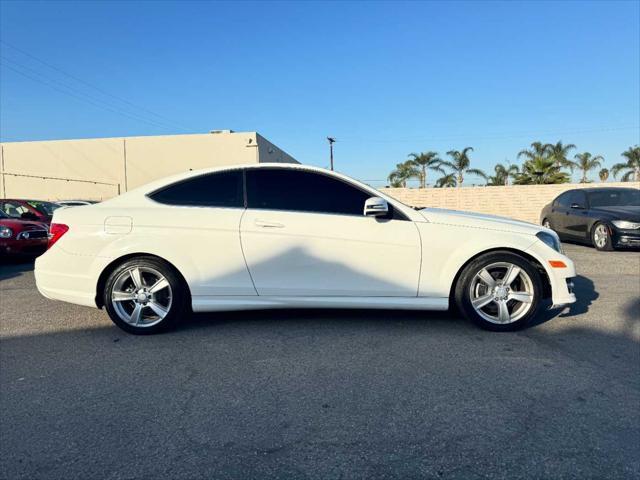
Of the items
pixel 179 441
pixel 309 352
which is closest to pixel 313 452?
pixel 179 441

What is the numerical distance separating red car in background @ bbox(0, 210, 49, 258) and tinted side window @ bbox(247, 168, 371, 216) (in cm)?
660

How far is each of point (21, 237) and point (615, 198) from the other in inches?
514

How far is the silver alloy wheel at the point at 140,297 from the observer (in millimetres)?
3855

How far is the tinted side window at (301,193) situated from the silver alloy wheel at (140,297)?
111 cm

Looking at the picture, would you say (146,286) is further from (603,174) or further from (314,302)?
(603,174)

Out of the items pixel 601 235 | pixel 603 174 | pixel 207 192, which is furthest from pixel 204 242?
pixel 603 174

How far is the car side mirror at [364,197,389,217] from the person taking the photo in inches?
147

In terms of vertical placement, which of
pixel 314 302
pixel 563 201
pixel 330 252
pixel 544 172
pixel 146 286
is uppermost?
pixel 544 172

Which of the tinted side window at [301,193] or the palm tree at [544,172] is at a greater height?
the palm tree at [544,172]

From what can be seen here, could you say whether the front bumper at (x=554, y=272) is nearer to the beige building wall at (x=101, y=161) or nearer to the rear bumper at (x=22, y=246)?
the rear bumper at (x=22, y=246)

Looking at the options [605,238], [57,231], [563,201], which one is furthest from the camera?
[563,201]

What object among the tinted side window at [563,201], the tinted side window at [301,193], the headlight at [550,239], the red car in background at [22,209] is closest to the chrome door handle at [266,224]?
the tinted side window at [301,193]

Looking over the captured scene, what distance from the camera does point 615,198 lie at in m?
10.2

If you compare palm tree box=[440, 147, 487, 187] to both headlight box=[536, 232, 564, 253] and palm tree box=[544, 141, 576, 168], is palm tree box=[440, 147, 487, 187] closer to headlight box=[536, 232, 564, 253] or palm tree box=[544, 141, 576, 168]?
palm tree box=[544, 141, 576, 168]
